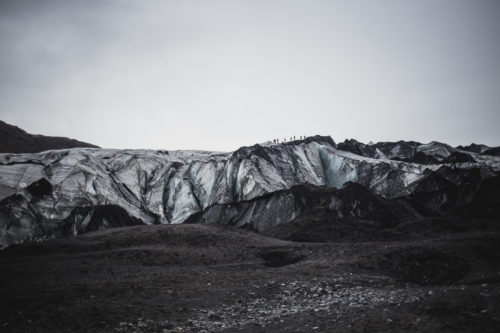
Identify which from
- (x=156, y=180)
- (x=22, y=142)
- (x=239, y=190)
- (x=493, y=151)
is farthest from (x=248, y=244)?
(x=22, y=142)

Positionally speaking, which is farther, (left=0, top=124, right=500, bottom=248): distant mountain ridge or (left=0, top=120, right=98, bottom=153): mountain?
(left=0, top=120, right=98, bottom=153): mountain

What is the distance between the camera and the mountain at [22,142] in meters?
74.0

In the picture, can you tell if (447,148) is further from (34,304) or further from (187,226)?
(34,304)

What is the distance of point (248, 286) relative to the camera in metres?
14.9

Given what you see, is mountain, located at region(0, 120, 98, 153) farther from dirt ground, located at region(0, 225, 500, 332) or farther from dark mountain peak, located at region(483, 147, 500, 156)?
dark mountain peak, located at region(483, 147, 500, 156)

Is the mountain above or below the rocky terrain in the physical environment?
above

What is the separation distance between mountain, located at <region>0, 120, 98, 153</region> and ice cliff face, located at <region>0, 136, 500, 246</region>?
28.0 m

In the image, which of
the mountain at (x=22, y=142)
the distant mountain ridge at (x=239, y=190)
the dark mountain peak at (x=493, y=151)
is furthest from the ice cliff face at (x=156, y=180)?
the mountain at (x=22, y=142)

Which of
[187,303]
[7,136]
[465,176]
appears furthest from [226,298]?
[7,136]

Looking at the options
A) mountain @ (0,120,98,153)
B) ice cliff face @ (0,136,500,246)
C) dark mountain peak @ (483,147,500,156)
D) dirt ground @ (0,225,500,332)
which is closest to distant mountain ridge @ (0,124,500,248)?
ice cliff face @ (0,136,500,246)

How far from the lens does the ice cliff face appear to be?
3703cm

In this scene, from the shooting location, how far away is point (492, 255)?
619 inches

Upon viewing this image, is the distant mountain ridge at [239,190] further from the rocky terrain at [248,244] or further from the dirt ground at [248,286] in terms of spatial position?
the dirt ground at [248,286]

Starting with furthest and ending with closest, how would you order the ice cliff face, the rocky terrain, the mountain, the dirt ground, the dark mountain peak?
the mountain, the dark mountain peak, the ice cliff face, the rocky terrain, the dirt ground
